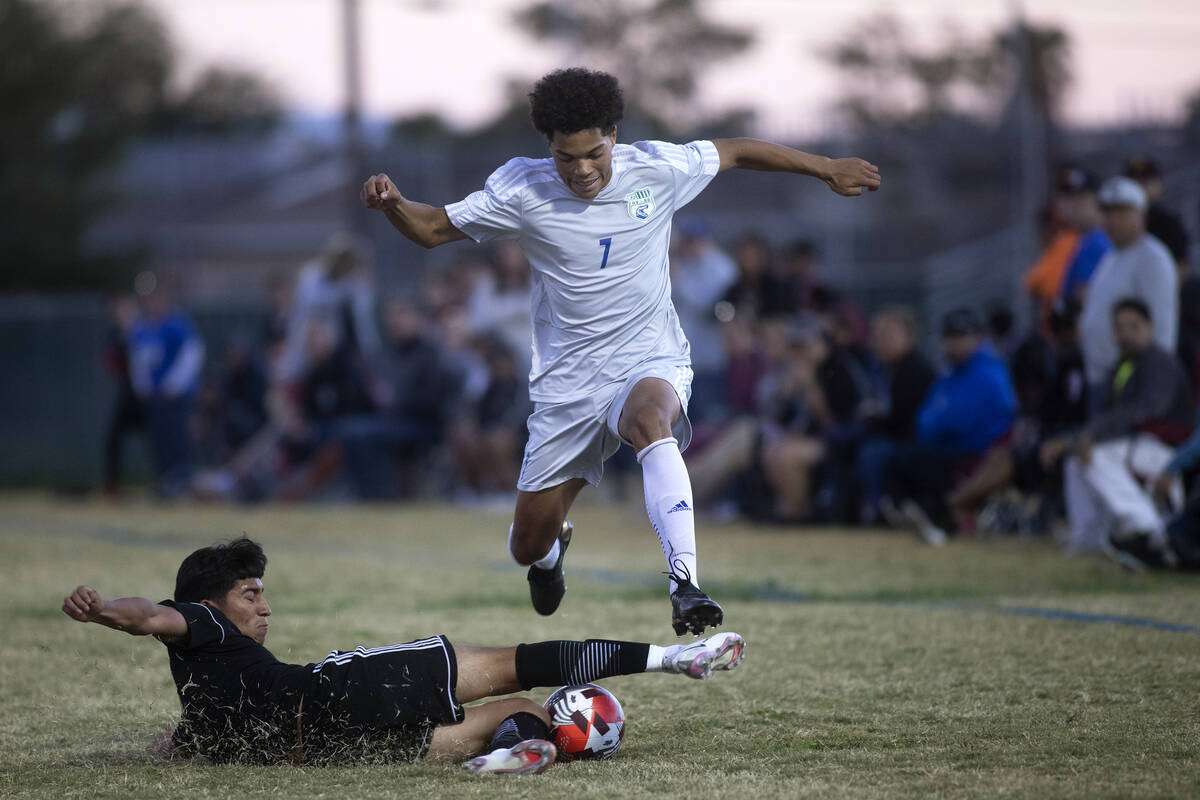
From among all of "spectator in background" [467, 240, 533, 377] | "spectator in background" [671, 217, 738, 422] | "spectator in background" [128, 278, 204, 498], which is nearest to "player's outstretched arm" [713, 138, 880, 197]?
"spectator in background" [671, 217, 738, 422]

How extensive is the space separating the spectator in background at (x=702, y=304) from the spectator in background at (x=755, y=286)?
0.93 feet

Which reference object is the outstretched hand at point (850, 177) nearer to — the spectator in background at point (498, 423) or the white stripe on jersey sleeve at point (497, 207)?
the white stripe on jersey sleeve at point (497, 207)

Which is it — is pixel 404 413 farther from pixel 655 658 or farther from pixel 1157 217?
pixel 655 658

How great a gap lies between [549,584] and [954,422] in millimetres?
5387

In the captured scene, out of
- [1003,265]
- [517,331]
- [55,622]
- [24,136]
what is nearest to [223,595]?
[55,622]

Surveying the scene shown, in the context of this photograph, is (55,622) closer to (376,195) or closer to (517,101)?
(376,195)

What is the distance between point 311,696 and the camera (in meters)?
4.54

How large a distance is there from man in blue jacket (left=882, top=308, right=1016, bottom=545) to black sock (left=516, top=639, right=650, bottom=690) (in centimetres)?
658

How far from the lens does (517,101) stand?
44656 mm

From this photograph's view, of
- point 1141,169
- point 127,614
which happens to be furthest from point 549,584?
point 1141,169

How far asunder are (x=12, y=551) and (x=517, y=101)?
1362 inches

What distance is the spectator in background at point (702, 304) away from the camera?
46.2ft

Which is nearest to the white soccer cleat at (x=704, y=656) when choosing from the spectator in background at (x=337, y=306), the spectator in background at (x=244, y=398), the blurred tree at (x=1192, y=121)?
the spectator in background at (x=337, y=306)

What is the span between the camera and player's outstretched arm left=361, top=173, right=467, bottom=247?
17.6 ft
